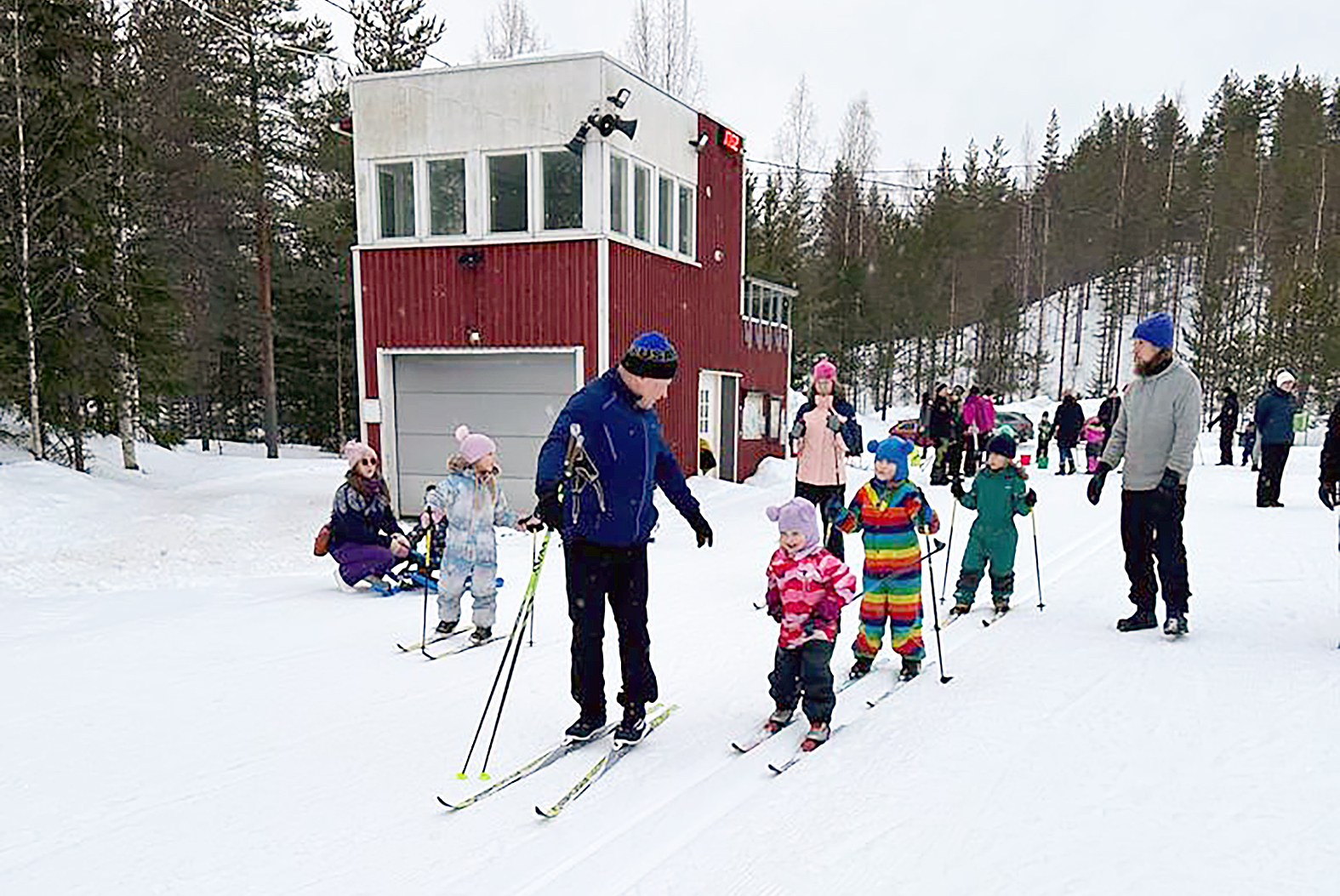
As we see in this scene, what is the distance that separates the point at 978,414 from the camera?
15.6 m

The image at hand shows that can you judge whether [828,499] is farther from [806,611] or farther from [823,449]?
[806,611]

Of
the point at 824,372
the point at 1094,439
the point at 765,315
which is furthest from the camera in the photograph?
the point at 765,315

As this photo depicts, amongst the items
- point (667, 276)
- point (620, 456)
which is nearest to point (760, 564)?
point (620, 456)

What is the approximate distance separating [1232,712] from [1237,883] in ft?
5.45

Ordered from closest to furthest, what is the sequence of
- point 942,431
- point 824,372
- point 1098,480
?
point 1098,480
point 824,372
point 942,431

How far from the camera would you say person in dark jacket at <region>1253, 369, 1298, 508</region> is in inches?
442

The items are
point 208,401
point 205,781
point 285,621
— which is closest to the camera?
point 205,781

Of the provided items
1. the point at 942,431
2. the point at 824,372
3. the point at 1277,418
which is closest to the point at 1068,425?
the point at 942,431

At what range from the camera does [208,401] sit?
3088 centimetres

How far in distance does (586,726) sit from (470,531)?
2.31 metres

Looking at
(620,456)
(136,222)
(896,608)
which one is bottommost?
(896,608)

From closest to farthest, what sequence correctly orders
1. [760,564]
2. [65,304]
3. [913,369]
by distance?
1. [760,564]
2. [65,304]
3. [913,369]

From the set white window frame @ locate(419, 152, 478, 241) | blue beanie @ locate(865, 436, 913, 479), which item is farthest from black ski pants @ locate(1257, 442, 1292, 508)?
white window frame @ locate(419, 152, 478, 241)

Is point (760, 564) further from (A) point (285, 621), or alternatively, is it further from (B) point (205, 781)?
(B) point (205, 781)
